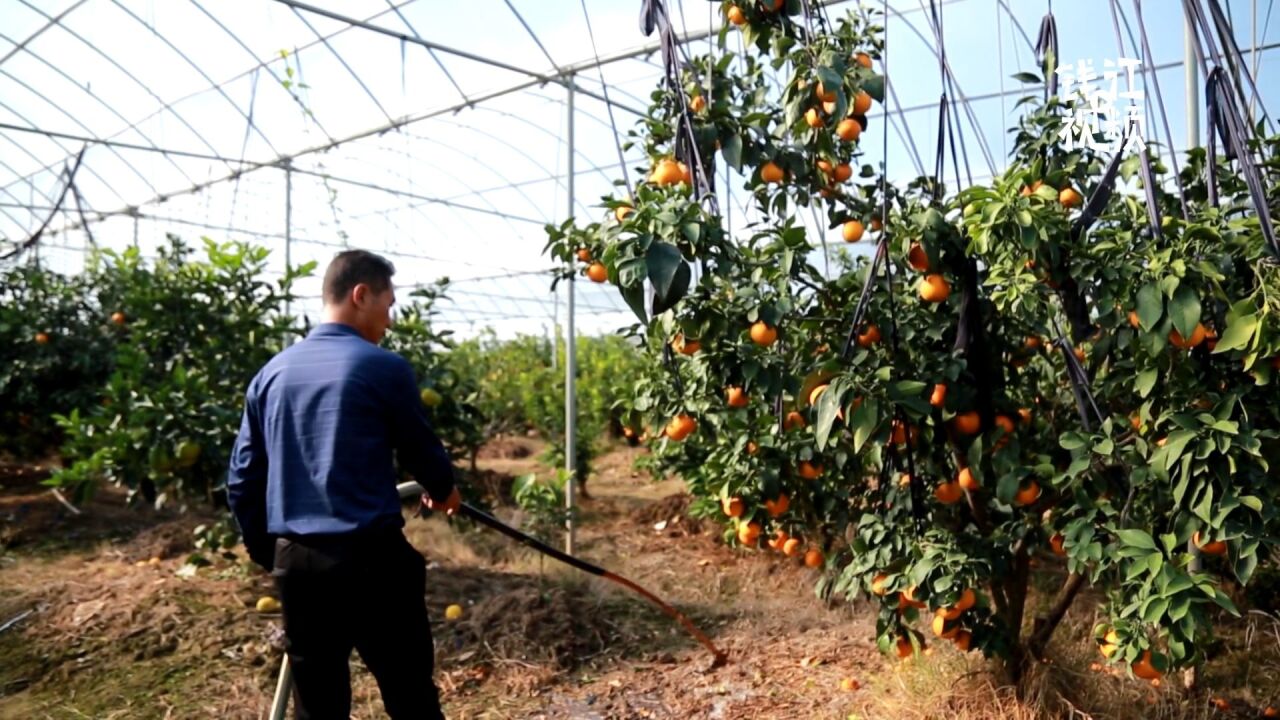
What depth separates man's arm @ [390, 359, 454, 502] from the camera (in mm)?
1924

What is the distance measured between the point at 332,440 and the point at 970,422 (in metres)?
1.62

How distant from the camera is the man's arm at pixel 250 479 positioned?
6.55 ft

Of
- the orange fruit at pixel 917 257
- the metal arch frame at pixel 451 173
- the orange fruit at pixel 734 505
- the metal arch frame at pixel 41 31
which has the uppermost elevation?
the metal arch frame at pixel 41 31

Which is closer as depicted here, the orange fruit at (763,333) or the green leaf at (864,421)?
the green leaf at (864,421)

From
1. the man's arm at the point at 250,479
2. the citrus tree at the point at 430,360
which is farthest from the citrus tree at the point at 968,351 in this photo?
the citrus tree at the point at 430,360

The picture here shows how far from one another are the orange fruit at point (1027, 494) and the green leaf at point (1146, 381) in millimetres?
Result: 380

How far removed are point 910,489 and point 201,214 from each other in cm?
1350

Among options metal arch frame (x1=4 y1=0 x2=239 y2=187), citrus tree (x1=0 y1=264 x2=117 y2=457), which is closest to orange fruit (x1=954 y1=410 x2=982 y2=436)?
citrus tree (x1=0 y1=264 x2=117 y2=457)

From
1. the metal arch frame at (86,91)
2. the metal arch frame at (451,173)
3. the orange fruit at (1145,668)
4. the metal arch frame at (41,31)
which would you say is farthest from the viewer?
the metal arch frame at (451,173)

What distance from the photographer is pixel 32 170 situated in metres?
11.9

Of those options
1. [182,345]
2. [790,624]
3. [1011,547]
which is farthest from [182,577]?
[1011,547]

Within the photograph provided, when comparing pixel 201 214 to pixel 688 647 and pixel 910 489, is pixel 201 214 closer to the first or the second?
pixel 688 647

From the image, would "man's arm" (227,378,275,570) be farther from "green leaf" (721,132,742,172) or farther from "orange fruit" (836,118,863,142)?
"orange fruit" (836,118,863,142)

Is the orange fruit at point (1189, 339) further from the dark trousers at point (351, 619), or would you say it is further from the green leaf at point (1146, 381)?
the dark trousers at point (351, 619)
